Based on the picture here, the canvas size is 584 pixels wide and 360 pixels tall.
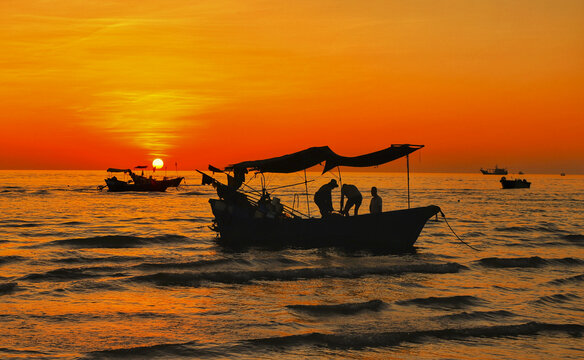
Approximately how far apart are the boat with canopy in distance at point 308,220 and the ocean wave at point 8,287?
9178 millimetres

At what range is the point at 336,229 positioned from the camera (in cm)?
2083

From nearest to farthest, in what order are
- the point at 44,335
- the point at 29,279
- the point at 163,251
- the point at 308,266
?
the point at 44,335
the point at 29,279
the point at 308,266
the point at 163,251

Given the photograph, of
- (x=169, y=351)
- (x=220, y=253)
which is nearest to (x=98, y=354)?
(x=169, y=351)

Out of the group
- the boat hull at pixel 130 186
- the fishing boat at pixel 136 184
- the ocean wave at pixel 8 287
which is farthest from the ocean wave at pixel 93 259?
the boat hull at pixel 130 186

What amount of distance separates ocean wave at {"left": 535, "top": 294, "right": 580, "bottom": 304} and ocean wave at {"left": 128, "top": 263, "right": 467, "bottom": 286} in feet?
14.2

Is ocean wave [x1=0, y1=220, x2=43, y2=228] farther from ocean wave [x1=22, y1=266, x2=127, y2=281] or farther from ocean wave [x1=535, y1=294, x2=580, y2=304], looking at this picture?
ocean wave [x1=535, y1=294, x2=580, y2=304]

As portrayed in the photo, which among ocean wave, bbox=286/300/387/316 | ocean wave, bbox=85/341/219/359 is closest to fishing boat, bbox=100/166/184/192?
ocean wave, bbox=286/300/387/316

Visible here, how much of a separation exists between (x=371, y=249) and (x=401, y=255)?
1.13 metres

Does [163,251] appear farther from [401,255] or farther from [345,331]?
[345,331]

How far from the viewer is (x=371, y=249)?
2088 centimetres

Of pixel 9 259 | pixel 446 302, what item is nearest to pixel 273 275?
pixel 446 302

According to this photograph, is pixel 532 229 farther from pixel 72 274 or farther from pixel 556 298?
pixel 72 274

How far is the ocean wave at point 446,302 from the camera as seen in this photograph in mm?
13148

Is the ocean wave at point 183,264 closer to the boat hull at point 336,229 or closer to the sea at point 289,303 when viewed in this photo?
the sea at point 289,303
